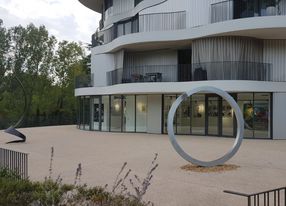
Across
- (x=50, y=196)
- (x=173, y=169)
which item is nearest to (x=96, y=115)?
(x=173, y=169)

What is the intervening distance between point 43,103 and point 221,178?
1509 inches

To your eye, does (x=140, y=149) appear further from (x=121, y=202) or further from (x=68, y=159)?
(x=121, y=202)

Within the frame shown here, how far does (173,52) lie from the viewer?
28.3 m

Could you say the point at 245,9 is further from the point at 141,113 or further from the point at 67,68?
the point at 67,68

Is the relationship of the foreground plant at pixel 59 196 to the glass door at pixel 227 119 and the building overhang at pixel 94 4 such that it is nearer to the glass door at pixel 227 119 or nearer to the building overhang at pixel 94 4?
the glass door at pixel 227 119

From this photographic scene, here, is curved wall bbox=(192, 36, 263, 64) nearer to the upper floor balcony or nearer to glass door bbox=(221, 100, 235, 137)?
the upper floor balcony

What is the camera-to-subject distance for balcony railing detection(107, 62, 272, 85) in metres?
23.7

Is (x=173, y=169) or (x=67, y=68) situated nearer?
(x=173, y=169)

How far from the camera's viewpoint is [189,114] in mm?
26031

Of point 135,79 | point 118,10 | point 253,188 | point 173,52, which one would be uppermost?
point 118,10

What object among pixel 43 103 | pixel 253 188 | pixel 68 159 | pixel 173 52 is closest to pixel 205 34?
pixel 173 52

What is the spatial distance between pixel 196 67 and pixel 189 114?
3.33 m

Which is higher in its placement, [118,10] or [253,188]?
[118,10]

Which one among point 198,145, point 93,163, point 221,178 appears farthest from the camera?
point 198,145
